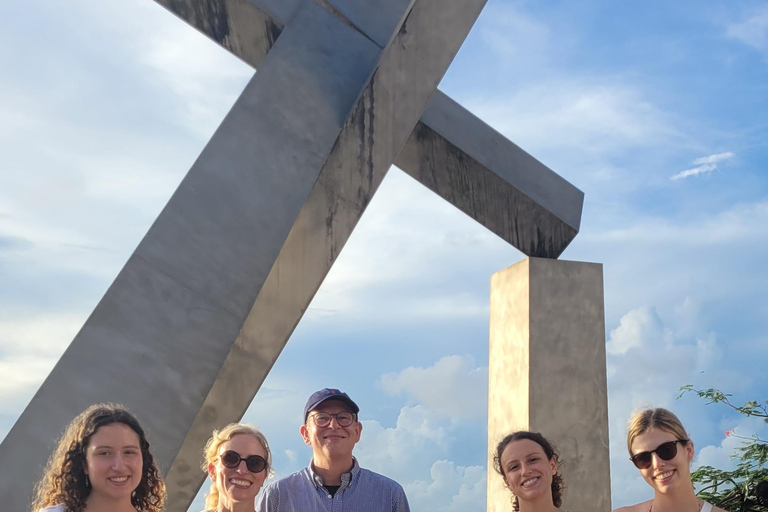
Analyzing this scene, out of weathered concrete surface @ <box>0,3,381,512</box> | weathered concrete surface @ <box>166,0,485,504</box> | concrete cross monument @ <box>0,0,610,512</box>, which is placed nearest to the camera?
weathered concrete surface @ <box>0,3,381,512</box>

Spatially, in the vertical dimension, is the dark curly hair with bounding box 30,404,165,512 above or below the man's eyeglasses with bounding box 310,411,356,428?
below

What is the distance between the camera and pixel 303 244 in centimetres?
482

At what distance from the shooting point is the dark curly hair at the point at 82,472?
2.36 meters

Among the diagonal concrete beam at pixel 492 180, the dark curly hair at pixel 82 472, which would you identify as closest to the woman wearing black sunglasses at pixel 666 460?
the dark curly hair at pixel 82 472

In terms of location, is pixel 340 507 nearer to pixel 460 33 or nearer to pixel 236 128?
pixel 236 128

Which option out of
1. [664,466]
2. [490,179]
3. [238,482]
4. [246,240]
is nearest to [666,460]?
[664,466]

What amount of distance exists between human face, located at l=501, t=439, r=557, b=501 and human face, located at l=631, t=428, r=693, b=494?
12.8 inches

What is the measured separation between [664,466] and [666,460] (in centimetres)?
2

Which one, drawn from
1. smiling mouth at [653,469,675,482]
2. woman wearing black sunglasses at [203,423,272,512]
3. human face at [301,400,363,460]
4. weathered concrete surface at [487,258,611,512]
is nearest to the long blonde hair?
smiling mouth at [653,469,675,482]

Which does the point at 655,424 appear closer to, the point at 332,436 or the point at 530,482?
the point at 530,482

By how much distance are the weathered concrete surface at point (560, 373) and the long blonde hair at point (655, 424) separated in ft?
10.1

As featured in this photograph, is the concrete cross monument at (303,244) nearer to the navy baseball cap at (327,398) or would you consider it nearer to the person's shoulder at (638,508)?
the navy baseball cap at (327,398)

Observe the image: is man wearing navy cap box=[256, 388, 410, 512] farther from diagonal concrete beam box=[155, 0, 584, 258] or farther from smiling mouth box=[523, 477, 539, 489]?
diagonal concrete beam box=[155, 0, 584, 258]

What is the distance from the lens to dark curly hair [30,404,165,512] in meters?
2.36
